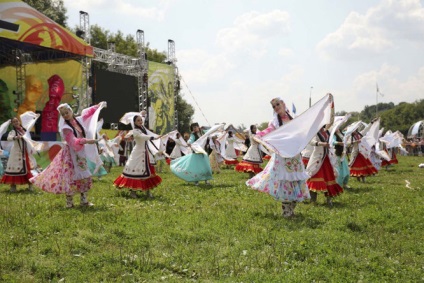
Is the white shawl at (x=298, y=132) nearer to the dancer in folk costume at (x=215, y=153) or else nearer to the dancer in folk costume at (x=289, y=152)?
the dancer in folk costume at (x=289, y=152)

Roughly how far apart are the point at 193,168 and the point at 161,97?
20.9 meters

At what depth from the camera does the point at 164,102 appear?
3509cm

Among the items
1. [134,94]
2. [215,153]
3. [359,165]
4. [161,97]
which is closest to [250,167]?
[359,165]

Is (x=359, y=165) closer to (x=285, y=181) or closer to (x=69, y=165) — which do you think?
(x=285, y=181)

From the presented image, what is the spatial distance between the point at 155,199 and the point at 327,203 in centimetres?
387

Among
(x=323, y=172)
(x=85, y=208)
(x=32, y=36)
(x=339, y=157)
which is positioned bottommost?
(x=85, y=208)

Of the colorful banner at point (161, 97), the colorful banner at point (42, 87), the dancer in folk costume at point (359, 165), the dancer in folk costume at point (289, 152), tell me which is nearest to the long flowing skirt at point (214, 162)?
the dancer in folk costume at point (359, 165)

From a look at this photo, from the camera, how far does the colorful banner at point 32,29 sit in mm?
20562

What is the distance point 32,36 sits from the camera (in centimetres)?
2167

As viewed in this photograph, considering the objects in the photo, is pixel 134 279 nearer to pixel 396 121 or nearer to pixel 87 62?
pixel 87 62

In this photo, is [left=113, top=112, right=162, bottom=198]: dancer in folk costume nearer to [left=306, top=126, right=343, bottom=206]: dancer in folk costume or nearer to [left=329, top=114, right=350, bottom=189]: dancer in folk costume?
[left=306, top=126, right=343, bottom=206]: dancer in folk costume

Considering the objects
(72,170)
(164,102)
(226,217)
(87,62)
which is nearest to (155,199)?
(72,170)

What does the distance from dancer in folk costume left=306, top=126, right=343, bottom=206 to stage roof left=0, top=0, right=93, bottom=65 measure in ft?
50.4

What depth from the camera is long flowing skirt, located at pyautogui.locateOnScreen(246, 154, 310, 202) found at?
28.5 ft
